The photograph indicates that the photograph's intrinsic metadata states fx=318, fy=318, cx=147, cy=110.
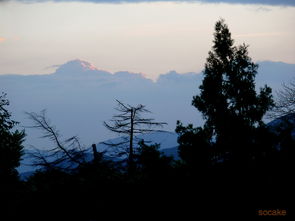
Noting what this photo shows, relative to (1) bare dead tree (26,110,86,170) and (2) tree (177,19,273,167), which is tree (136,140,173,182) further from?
(2) tree (177,19,273,167)

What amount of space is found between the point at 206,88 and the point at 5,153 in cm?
1876

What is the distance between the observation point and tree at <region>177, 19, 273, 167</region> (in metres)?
29.1

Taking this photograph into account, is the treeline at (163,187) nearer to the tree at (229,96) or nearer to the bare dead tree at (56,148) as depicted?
the bare dead tree at (56,148)

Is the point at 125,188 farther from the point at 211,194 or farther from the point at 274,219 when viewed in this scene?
the point at 274,219

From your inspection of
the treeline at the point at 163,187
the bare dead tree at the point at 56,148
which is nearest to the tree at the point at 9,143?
the bare dead tree at the point at 56,148

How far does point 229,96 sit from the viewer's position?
100 ft

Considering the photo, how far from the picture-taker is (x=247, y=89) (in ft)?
99.8

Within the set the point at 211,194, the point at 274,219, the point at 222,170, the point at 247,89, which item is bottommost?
the point at 274,219

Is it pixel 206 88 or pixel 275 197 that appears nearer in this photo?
pixel 275 197

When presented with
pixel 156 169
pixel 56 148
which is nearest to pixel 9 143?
pixel 56 148

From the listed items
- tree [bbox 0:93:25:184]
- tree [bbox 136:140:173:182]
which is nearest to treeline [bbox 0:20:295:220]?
tree [bbox 136:140:173:182]

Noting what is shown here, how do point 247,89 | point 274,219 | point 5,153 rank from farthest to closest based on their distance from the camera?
point 247,89
point 5,153
point 274,219

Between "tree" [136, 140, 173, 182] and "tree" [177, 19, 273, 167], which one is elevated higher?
"tree" [177, 19, 273, 167]

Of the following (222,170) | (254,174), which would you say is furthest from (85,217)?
(254,174)
